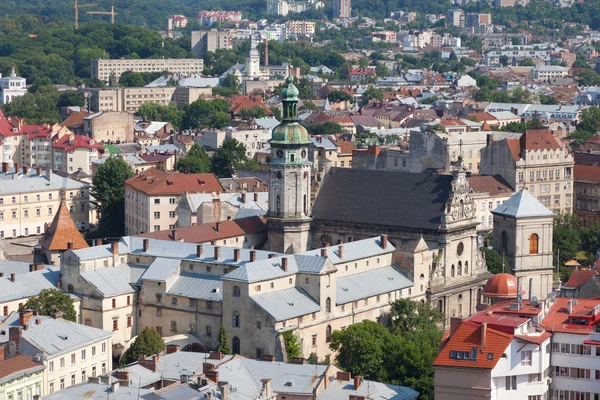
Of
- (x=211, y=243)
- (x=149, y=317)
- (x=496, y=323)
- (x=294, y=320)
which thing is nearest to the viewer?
(x=496, y=323)

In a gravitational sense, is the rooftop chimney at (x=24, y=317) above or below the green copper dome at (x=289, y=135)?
below

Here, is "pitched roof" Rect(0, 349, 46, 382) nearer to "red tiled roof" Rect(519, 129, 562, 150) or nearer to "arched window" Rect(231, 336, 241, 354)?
"arched window" Rect(231, 336, 241, 354)

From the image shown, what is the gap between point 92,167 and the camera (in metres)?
128

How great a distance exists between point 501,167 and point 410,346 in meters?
50.2

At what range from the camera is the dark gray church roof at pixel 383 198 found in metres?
84.6

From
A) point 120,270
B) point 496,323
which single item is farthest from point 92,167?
point 496,323

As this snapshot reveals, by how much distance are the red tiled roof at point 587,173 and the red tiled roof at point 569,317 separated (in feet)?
184

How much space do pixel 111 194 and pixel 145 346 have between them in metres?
42.0

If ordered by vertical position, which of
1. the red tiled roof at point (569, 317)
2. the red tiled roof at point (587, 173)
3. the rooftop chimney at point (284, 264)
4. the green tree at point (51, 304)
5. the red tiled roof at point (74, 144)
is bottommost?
the green tree at point (51, 304)

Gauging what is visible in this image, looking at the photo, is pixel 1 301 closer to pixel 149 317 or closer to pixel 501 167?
pixel 149 317

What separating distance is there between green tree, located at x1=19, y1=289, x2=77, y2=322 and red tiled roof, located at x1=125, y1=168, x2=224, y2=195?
29.9 m

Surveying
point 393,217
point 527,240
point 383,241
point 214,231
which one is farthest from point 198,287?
point 527,240

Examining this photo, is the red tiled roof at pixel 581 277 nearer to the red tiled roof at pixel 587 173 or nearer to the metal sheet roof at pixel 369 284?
the metal sheet roof at pixel 369 284

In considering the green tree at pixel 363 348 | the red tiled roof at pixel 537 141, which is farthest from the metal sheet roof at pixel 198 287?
the red tiled roof at pixel 537 141
